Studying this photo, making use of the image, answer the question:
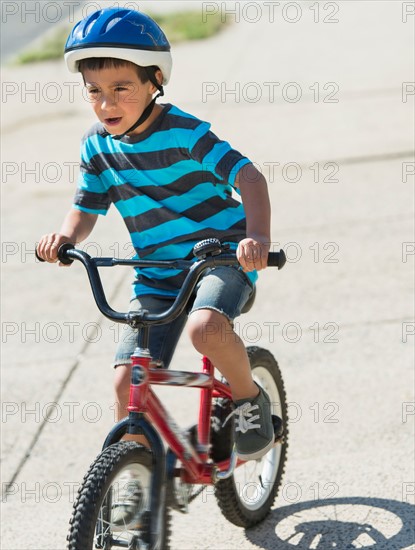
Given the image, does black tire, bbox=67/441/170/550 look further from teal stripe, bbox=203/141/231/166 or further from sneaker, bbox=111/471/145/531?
teal stripe, bbox=203/141/231/166

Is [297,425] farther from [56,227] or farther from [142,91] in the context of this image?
[56,227]

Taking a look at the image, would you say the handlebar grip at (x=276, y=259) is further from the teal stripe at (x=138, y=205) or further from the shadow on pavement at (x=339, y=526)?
the shadow on pavement at (x=339, y=526)

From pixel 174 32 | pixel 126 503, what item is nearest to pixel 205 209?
pixel 126 503

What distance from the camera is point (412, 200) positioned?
24.5 ft

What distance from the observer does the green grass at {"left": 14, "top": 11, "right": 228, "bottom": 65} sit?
48.0ft

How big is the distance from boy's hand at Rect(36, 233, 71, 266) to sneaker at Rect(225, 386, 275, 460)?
2.71ft

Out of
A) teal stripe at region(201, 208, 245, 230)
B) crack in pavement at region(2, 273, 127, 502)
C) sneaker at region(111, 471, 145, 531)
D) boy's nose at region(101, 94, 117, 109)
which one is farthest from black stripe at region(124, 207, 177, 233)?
crack in pavement at region(2, 273, 127, 502)

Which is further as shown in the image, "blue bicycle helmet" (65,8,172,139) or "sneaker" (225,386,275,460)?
"sneaker" (225,386,275,460)

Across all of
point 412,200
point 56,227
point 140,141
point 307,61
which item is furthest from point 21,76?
point 140,141

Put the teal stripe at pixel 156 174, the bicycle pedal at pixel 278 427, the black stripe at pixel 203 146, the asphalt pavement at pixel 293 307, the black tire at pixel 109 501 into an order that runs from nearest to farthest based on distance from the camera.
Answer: the black tire at pixel 109 501, the black stripe at pixel 203 146, the teal stripe at pixel 156 174, the bicycle pedal at pixel 278 427, the asphalt pavement at pixel 293 307

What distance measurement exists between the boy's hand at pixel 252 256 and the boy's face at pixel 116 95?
67 centimetres

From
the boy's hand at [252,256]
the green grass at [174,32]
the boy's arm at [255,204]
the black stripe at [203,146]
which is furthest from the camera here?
the green grass at [174,32]

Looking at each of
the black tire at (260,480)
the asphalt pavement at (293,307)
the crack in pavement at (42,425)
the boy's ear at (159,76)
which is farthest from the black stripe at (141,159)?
the crack in pavement at (42,425)

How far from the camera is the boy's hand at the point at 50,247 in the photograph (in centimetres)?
335
